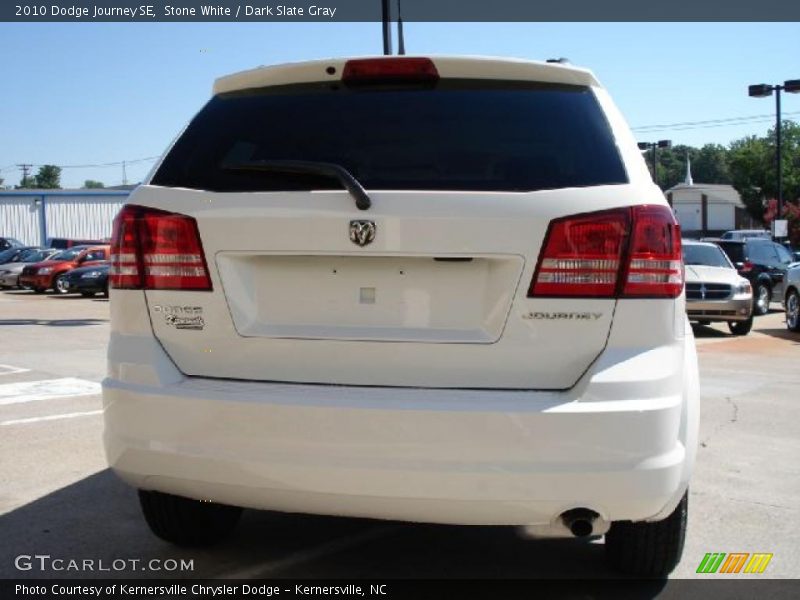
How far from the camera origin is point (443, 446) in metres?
2.72

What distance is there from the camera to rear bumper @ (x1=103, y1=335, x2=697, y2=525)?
2.71 metres

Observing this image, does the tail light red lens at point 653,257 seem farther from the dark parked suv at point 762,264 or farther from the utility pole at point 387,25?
the utility pole at point 387,25

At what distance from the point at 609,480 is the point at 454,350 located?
23.9 inches

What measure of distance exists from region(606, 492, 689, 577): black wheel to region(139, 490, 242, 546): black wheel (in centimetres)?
163

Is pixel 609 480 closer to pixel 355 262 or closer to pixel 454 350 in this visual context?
pixel 454 350

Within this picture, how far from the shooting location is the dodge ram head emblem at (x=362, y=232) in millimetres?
2828

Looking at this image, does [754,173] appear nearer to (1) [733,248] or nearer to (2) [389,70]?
(1) [733,248]

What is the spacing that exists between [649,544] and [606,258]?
3.99 feet

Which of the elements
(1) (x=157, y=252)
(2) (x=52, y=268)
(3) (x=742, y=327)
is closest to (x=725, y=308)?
(3) (x=742, y=327)

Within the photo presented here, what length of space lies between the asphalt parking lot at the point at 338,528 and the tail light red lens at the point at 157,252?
1.24m

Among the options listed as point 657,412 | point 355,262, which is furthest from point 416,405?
point 657,412

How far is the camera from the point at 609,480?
8.95ft

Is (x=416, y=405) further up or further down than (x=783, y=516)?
further up

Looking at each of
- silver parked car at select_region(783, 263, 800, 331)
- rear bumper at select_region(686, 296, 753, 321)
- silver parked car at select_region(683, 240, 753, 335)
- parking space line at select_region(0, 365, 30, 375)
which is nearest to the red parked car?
parking space line at select_region(0, 365, 30, 375)
